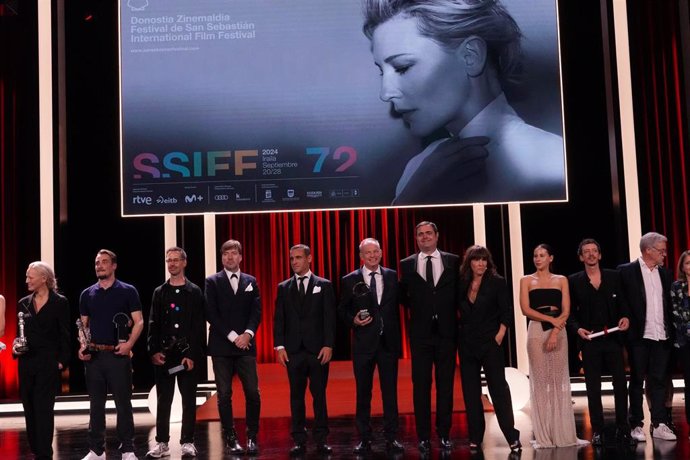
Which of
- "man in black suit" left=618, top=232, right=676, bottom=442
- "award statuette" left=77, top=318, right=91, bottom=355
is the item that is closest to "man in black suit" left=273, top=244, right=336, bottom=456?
"award statuette" left=77, top=318, right=91, bottom=355

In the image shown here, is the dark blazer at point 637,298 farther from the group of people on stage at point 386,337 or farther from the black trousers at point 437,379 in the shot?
the black trousers at point 437,379

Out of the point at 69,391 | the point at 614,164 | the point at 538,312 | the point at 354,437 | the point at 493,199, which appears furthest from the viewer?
the point at 69,391

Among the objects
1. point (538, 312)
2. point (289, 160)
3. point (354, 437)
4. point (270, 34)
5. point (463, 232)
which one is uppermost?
point (270, 34)

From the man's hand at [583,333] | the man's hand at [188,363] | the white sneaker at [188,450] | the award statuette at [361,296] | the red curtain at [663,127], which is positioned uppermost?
the red curtain at [663,127]

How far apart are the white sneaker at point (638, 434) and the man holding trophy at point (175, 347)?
2820 millimetres

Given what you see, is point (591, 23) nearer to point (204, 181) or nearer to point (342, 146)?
point (342, 146)

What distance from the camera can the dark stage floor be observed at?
17.5 feet

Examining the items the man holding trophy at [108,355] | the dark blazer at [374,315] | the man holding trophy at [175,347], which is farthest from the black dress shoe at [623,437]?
the man holding trophy at [108,355]

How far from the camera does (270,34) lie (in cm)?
775

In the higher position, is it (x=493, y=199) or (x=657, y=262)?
(x=493, y=199)

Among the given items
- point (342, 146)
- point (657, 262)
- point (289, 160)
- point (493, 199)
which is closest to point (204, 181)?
point (289, 160)

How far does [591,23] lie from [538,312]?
4501mm

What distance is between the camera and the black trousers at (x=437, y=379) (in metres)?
5.60

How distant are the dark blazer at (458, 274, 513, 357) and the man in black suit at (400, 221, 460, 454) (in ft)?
0.53
